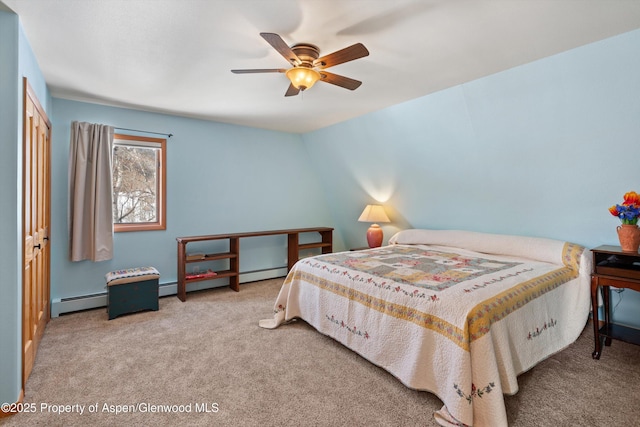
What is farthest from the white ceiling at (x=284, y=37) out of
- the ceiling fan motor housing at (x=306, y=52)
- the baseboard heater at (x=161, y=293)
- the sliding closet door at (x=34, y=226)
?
the baseboard heater at (x=161, y=293)

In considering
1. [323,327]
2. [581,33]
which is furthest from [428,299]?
[581,33]

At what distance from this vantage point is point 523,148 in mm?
2895

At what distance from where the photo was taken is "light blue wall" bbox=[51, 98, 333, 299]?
11.1ft

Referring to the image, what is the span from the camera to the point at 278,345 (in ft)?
8.54

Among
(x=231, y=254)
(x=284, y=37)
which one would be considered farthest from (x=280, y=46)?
(x=231, y=254)

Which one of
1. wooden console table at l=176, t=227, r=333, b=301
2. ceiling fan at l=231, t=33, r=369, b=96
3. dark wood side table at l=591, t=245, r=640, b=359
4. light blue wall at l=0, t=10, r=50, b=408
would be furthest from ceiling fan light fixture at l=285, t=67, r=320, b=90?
dark wood side table at l=591, t=245, r=640, b=359

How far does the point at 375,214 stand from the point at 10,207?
12.3 ft

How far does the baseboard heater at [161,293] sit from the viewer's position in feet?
10.9

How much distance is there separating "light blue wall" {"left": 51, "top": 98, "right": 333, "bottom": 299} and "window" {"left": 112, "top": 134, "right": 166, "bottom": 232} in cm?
11

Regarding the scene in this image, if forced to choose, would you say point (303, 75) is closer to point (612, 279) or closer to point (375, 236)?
point (612, 279)

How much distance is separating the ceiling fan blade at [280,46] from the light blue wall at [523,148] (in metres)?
1.73

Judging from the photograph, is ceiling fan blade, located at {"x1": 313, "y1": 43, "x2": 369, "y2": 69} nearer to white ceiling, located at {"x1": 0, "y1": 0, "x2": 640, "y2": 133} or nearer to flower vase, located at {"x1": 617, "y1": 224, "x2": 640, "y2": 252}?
white ceiling, located at {"x1": 0, "y1": 0, "x2": 640, "y2": 133}

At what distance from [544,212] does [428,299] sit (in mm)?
2034

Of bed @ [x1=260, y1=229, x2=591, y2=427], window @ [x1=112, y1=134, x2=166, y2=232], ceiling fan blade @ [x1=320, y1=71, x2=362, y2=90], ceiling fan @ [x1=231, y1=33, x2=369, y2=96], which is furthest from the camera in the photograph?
window @ [x1=112, y1=134, x2=166, y2=232]
